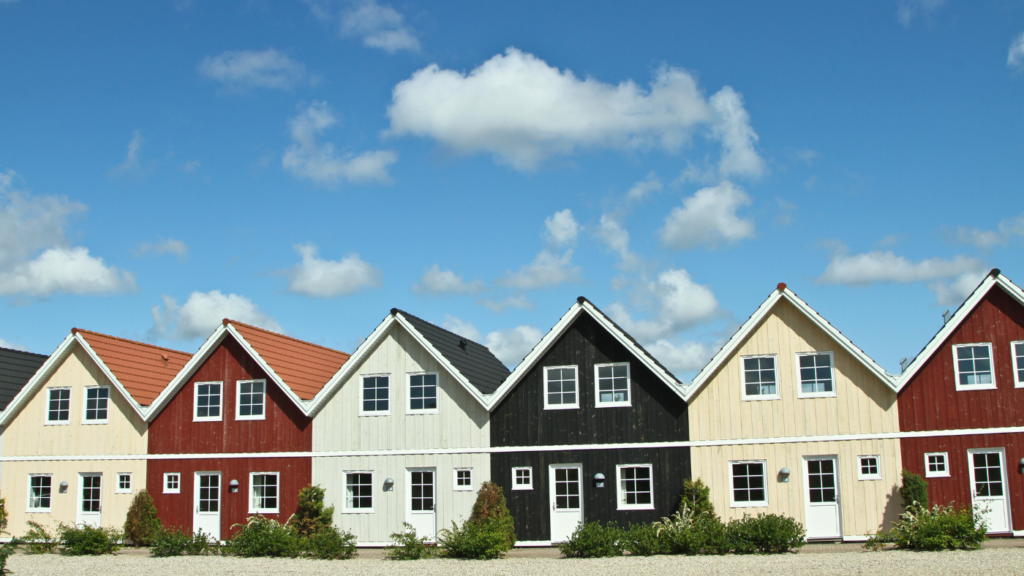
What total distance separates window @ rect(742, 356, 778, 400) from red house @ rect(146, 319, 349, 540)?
12.3 metres

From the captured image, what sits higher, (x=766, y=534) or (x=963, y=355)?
(x=963, y=355)

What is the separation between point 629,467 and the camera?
23750mm

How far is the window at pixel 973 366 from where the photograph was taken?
73.1 ft

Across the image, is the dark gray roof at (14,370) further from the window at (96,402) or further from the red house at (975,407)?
the red house at (975,407)

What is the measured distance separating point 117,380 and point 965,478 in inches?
930

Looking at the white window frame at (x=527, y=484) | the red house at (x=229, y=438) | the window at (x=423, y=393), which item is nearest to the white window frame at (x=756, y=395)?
the white window frame at (x=527, y=484)

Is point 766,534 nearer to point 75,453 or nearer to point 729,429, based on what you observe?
point 729,429

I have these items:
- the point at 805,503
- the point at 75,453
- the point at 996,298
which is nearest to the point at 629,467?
the point at 805,503

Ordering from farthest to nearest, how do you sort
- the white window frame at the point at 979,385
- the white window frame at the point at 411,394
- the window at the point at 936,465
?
the white window frame at the point at 411,394 → the white window frame at the point at 979,385 → the window at the point at 936,465

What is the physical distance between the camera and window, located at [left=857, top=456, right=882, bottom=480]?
2230 cm

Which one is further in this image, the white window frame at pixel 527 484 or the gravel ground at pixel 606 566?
the white window frame at pixel 527 484

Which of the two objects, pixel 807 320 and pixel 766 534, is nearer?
pixel 766 534

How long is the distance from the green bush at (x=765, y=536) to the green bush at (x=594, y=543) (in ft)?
8.26

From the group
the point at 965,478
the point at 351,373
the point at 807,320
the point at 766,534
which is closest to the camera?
the point at 766,534
